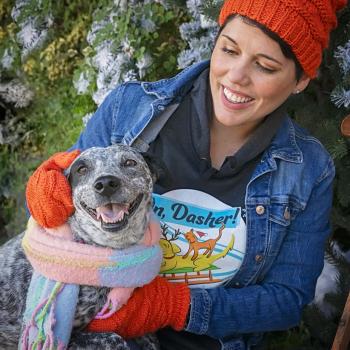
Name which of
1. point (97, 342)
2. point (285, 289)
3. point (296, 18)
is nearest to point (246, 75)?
point (296, 18)

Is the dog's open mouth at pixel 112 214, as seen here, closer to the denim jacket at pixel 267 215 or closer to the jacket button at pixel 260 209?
the denim jacket at pixel 267 215

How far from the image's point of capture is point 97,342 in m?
1.97

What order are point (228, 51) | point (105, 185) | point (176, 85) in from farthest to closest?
point (176, 85) < point (228, 51) < point (105, 185)

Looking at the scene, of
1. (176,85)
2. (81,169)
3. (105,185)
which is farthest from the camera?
(176,85)

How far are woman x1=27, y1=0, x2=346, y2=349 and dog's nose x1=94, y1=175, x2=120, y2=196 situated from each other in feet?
1.22

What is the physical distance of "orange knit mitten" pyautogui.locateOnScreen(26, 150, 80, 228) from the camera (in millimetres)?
1936

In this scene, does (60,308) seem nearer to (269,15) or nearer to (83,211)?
(83,211)

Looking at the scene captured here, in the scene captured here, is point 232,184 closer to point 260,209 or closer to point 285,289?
point 260,209

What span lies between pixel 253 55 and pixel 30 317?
110 centimetres

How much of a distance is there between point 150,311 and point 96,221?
359 millimetres

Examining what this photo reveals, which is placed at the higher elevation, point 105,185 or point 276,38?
point 276,38

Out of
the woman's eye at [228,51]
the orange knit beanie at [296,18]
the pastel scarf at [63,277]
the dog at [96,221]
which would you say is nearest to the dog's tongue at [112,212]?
the dog at [96,221]

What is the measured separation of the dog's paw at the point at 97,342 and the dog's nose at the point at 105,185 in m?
0.45

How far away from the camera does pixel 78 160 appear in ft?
6.75
